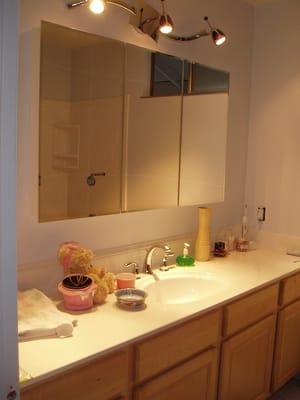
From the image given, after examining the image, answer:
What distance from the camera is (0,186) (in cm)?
76

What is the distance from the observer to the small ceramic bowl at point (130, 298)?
169 centimetres

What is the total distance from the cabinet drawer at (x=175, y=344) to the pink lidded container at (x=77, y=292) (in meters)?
0.29

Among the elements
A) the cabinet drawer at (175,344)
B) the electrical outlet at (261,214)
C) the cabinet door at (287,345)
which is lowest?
the cabinet door at (287,345)

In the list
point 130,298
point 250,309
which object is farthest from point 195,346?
point 250,309

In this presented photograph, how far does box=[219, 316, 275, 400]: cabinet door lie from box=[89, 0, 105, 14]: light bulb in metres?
1.58

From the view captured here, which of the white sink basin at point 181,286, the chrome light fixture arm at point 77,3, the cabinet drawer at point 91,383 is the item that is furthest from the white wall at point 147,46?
the cabinet drawer at point 91,383

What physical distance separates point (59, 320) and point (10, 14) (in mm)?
1017

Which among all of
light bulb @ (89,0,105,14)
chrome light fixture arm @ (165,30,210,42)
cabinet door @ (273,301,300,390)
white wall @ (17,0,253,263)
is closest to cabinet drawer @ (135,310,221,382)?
white wall @ (17,0,253,263)

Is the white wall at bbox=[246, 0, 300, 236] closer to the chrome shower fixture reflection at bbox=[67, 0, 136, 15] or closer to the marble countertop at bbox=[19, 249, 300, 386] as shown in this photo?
the marble countertop at bbox=[19, 249, 300, 386]

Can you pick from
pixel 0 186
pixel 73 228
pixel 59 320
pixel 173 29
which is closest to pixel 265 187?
pixel 173 29

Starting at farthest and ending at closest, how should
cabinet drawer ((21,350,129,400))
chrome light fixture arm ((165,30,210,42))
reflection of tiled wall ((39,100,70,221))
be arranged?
chrome light fixture arm ((165,30,210,42))
reflection of tiled wall ((39,100,70,221))
cabinet drawer ((21,350,129,400))

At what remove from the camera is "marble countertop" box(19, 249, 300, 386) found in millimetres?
1260

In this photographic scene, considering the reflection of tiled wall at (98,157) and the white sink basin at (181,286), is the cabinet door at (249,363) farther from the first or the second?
the reflection of tiled wall at (98,157)

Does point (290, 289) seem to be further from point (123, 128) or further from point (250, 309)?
point (123, 128)
